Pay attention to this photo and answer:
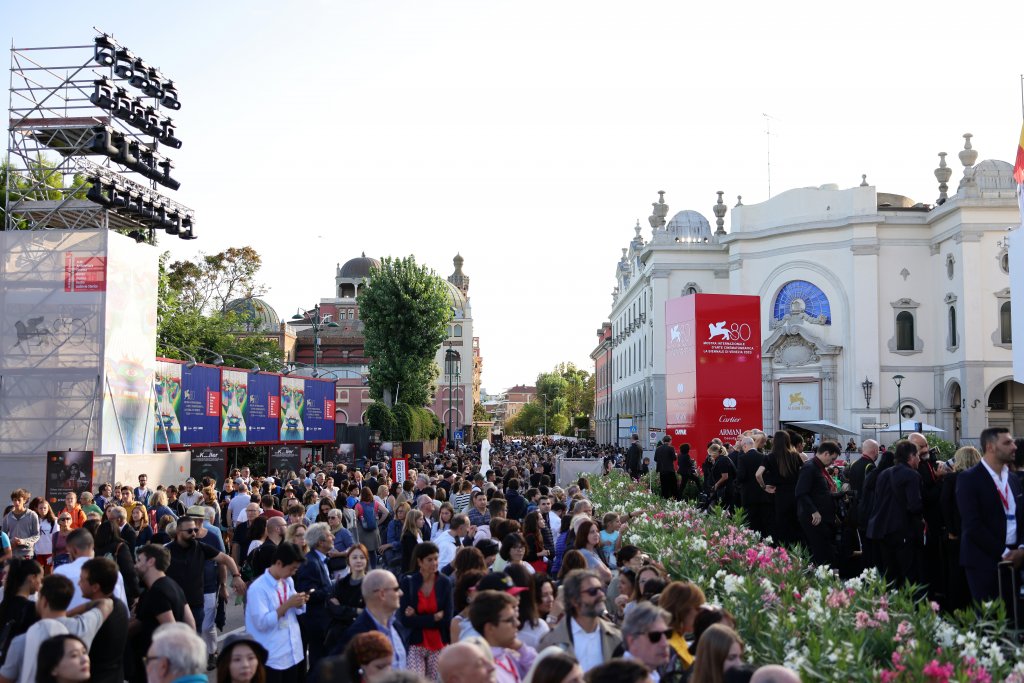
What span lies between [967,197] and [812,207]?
8.66 metres

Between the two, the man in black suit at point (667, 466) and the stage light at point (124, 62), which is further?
the stage light at point (124, 62)

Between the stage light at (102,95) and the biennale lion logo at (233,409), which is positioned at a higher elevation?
the stage light at (102,95)

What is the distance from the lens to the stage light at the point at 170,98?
29.4m

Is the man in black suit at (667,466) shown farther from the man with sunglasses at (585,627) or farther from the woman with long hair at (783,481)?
the man with sunglasses at (585,627)

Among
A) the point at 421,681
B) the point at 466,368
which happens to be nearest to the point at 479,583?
the point at 421,681

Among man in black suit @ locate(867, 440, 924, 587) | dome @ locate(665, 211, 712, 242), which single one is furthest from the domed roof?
man in black suit @ locate(867, 440, 924, 587)

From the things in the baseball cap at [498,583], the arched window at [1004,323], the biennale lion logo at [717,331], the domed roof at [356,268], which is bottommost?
the baseball cap at [498,583]

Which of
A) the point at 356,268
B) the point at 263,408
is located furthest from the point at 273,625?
the point at 356,268

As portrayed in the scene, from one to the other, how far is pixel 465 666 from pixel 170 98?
1128 inches

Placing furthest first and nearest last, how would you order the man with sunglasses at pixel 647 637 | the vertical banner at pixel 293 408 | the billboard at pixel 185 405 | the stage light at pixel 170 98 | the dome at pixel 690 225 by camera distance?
1. the dome at pixel 690 225
2. the vertical banner at pixel 293 408
3. the stage light at pixel 170 98
4. the billboard at pixel 185 405
5. the man with sunglasses at pixel 647 637

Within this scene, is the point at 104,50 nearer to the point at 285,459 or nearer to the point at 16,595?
the point at 285,459

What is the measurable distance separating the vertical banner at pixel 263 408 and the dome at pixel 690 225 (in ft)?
128

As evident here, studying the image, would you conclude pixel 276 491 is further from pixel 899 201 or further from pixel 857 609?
pixel 899 201

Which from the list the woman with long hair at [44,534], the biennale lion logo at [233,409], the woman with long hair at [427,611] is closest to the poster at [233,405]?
the biennale lion logo at [233,409]
